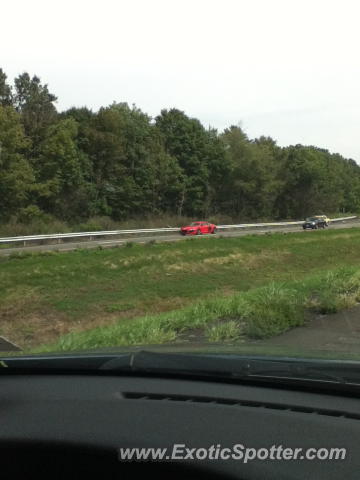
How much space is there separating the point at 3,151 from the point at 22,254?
25.2m

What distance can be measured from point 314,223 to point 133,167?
75.6 feet

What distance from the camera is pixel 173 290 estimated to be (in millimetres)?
21156

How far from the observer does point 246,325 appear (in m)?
8.69

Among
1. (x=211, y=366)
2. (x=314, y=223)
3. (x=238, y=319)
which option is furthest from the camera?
(x=314, y=223)

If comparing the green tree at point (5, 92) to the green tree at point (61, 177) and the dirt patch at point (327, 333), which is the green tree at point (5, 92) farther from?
the dirt patch at point (327, 333)

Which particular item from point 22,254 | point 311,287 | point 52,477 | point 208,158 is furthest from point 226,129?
point 52,477

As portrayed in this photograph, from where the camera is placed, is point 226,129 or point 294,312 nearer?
point 294,312

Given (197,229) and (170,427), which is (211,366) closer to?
(170,427)

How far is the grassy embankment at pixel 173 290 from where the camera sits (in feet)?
29.6

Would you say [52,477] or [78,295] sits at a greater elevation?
[52,477]

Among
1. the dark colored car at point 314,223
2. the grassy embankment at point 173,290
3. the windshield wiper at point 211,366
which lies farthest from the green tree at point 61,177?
the windshield wiper at point 211,366

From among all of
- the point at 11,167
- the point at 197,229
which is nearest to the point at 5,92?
the point at 11,167

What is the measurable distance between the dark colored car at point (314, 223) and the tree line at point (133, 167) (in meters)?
17.3

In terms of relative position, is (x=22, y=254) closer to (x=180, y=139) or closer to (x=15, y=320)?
(x=15, y=320)
